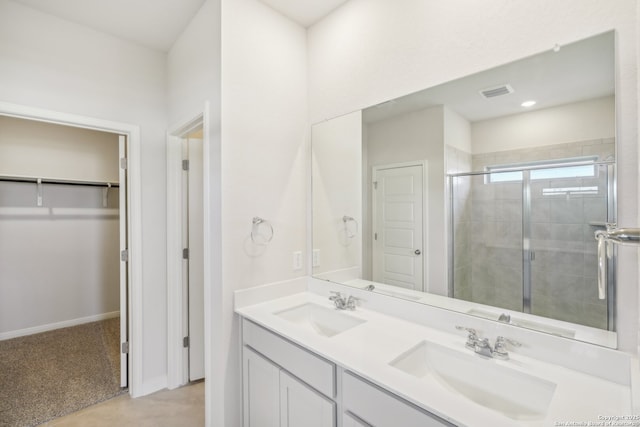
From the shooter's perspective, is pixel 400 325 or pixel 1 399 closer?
pixel 400 325

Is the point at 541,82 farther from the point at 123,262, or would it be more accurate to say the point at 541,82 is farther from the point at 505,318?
the point at 123,262

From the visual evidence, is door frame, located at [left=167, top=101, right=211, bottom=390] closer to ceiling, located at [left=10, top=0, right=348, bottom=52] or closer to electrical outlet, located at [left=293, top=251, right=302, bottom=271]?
ceiling, located at [left=10, top=0, right=348, bottom=52]

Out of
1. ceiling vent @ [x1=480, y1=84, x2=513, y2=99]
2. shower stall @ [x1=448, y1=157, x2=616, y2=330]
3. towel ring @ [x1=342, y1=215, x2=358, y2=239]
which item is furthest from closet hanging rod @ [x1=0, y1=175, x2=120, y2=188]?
ceiling vent @ [x1=480, y1=84, x2=513, y2=99]

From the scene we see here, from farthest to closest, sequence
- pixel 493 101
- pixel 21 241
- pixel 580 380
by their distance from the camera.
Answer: pixel 21 241, pixel 493 101, pixel 580 380

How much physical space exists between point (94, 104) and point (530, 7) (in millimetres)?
2664

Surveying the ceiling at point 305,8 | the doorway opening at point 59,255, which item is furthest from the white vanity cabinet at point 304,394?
the ceiling at point 305,8

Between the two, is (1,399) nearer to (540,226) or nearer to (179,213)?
(179,213)

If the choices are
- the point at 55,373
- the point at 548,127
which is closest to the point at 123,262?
the point at 55,373

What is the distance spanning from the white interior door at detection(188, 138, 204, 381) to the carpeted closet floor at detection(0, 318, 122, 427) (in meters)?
0.59

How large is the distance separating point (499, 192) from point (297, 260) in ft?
4.20

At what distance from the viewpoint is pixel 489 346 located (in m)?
1.16

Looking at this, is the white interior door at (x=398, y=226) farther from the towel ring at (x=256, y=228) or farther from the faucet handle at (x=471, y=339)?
the towel ring at (x=256, y=228)

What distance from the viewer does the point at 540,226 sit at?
1194mm

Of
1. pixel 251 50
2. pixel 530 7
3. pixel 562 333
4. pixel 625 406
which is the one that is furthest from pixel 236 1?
pixel 625 406
